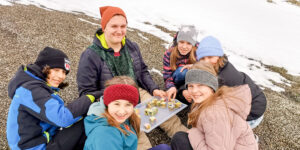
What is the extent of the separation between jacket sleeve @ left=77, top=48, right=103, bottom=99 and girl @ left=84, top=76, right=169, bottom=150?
90cm

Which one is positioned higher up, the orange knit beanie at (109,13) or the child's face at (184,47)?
the orange knit beanie at (109,13)

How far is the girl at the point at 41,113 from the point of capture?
219 centimetres

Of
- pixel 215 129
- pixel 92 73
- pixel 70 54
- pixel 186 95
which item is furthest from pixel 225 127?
pixel 70 54

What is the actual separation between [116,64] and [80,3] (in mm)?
12892

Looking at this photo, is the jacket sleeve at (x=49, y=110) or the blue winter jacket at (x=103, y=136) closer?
the blue winter jacket at (x=103, y=136)

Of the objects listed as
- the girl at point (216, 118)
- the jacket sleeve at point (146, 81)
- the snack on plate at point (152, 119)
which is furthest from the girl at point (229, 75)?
the snack on plate at point (152, 119)

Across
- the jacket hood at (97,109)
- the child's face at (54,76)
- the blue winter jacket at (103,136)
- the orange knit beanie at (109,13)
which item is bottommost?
the blue winter jacket at (103,136)

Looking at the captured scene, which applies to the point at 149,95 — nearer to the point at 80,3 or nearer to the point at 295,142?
the point at 295,142

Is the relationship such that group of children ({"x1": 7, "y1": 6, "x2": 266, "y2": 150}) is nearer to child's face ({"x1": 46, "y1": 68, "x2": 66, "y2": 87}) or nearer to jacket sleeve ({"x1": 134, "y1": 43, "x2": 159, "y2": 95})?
child's face ({"x1": 46, "y1": 68, "x2": 66, "y2": 87})

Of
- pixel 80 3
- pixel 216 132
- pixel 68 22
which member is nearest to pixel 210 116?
pixel 216 132

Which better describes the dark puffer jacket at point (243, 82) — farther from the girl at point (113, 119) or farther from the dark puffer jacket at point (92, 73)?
the dark puffer jacket at point (92, 73)

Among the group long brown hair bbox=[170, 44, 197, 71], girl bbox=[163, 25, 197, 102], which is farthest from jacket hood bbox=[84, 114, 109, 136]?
long brown hair bbox=[170, 44, 197, 71]

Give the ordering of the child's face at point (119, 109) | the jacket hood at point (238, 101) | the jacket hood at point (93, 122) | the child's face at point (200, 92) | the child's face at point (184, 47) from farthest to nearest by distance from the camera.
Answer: the child's face at point (184, 47)
the child's face at point (200, 92)
the jacket hood at point (238, 101)
the child's face at point (119, 109)
the jacket hood at point (93, 122)

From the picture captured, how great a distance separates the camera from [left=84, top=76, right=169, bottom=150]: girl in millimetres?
2049
